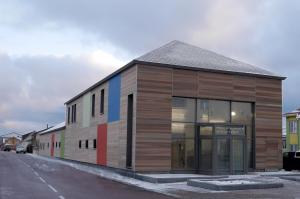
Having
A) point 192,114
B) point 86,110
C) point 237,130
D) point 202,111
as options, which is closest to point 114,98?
point 192,114

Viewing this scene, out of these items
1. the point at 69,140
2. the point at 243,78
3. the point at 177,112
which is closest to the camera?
the point at 177,112

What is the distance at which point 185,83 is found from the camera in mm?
28781

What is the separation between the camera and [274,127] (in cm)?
3162

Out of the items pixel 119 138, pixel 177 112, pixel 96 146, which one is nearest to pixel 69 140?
pixel 96 146

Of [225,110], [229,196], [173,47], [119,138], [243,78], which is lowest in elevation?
[229,196]

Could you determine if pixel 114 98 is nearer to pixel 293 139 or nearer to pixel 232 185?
pixel 232 185

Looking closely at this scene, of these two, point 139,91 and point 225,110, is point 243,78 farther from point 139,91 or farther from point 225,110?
point 139,91

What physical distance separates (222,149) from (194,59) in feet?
20.8

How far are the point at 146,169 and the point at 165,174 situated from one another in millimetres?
1142

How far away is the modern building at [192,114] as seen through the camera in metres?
27.6

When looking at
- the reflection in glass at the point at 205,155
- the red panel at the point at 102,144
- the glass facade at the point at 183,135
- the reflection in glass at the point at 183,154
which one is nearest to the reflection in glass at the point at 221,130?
the reflection in glass at the point at 205,155

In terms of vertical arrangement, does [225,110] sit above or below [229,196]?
above

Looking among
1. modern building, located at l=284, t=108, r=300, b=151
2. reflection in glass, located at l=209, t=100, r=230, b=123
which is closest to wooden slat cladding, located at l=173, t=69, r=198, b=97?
reflection in glass, located at l=209, t=100, r=230, b=123

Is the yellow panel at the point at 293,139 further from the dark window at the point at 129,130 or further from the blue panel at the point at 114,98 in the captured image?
the dark window at the point at 129,130
